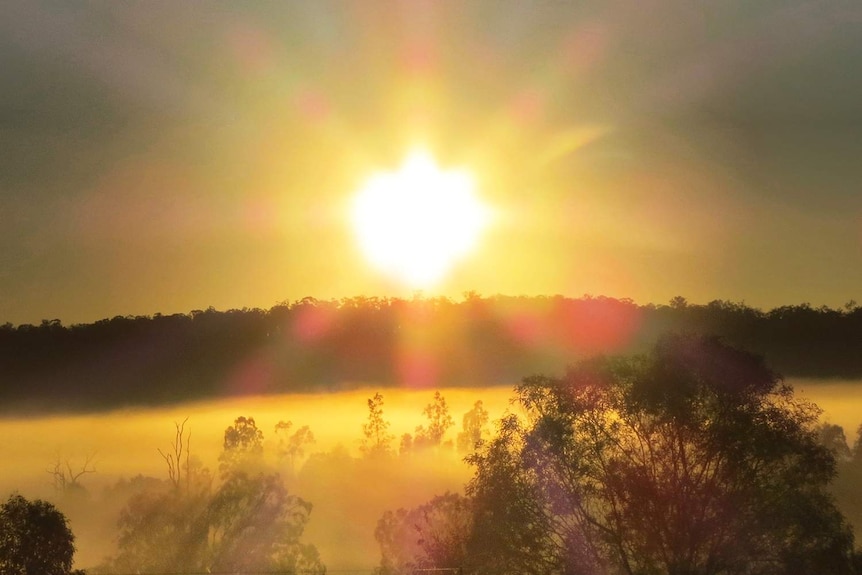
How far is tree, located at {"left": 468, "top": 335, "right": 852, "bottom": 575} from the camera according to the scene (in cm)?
3150

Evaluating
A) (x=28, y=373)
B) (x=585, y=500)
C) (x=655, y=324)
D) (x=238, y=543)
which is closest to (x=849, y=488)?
(x=655, y=324)

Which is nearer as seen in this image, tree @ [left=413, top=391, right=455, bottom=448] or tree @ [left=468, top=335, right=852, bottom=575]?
tree @ [left=468, top=335, right=852, bottom=575]

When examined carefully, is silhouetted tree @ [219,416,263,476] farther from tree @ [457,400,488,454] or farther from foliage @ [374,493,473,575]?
tree @ [457,400,488,454]

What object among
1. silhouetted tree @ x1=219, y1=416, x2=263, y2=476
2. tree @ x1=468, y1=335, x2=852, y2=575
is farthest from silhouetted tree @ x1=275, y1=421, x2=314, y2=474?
tree @ x1=468, y1=335, x2=852, y2=575

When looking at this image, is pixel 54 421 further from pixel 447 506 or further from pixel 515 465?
pixel 515 465

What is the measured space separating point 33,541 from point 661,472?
75.7 ft

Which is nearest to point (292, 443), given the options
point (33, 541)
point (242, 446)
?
point (242, 446)

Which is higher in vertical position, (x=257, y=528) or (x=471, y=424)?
(x=471, y=424)

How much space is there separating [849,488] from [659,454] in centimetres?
1281

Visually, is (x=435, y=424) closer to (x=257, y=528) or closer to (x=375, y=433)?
(x=375, y=433)

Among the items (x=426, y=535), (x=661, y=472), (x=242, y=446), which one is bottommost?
(x=426, y=535)

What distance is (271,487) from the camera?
5853cm

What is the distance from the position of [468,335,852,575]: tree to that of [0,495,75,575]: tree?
50.7ft

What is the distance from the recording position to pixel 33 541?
34.9 metres
